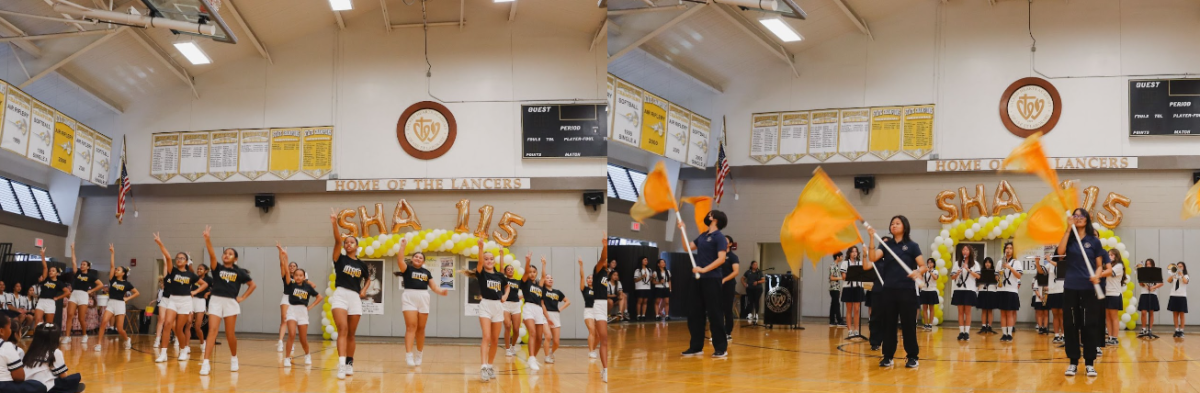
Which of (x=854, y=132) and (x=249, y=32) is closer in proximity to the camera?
(x=854, y=132)

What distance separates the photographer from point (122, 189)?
15.3 m

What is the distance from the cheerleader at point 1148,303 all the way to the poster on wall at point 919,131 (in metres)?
4.11

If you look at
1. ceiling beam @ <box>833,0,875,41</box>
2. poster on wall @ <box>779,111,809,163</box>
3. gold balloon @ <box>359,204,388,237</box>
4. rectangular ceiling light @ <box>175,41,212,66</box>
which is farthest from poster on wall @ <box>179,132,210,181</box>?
ceiling beam @ <box>833,0,875,41</box>

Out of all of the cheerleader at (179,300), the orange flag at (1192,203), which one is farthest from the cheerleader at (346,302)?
the orange flag at (1192,203)

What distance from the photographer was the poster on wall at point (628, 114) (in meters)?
6.00

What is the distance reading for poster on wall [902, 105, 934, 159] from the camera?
1542 cm

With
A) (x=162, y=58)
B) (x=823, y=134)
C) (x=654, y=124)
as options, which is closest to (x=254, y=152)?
(x=162, y=58)

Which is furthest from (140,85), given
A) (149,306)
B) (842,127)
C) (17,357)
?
(842,127)

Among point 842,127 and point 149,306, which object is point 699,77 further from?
point 149,306

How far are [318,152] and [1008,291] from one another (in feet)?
42.9

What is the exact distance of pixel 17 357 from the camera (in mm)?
6180

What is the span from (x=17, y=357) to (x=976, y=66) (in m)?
15.2

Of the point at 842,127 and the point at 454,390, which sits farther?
the point at 842,127

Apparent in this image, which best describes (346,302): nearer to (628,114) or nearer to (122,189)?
(628,114)
